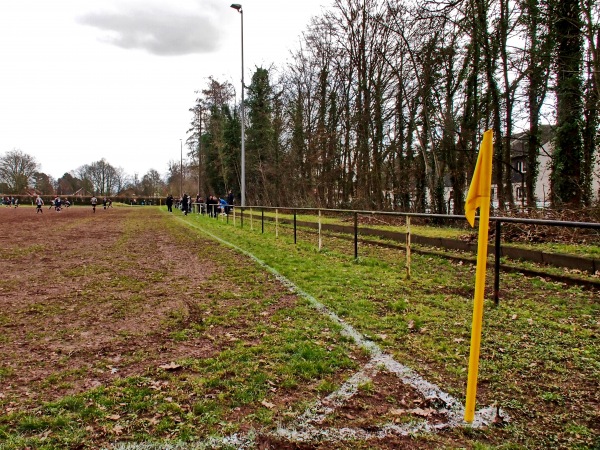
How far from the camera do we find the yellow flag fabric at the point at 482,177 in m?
2.49

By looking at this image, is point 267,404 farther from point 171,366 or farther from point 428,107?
point 428,107

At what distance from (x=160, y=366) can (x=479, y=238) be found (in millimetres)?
2700

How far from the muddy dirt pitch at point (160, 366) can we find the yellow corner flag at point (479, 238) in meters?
0.41

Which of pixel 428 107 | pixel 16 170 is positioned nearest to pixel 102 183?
pixel 16 170

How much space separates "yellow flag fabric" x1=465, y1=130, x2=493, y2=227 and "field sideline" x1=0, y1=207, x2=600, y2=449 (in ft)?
4.60

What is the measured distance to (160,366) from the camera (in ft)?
10.9

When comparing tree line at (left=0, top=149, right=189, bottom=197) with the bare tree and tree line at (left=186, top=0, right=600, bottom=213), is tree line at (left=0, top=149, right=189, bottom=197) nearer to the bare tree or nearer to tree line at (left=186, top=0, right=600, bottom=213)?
the bare tree

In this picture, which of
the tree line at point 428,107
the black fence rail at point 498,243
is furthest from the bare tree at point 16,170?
the black fence rail at point 498,243

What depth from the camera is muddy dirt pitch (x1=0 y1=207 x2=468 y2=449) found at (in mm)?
2465

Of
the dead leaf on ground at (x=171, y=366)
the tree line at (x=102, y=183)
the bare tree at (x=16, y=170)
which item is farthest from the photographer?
the tree line at (x=102, y=183)

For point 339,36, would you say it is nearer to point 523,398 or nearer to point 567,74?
point 567,74

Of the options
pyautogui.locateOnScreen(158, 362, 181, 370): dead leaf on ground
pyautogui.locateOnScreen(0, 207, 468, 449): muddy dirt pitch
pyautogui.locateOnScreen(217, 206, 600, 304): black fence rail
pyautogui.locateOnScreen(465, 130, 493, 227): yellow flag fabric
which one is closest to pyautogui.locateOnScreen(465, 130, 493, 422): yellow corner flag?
pyautogui.locateOnScreen(465, 130, 493, 227): yellow flag fabric

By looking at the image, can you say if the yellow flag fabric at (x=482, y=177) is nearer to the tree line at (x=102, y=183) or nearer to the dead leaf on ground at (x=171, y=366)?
the dead leaf on ground at (x=171, y=366)

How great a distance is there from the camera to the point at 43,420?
2.51 metres
